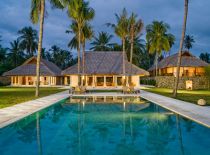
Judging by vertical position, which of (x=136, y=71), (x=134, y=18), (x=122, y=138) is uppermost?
(x=134, y=18)

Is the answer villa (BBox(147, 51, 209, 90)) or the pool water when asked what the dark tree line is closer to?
villa (BBox(147, 51, 209, 90))

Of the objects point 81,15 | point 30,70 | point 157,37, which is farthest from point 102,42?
point 81,15

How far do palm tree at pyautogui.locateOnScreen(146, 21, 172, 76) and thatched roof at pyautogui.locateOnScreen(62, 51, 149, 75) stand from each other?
8984 mm

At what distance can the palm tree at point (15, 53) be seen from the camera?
6756 centimetres

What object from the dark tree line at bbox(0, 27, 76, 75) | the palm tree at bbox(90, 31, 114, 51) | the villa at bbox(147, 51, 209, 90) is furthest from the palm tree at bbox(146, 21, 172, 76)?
the dark tree line at bbox(0, 27, 76, 75)

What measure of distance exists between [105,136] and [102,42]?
55707mm

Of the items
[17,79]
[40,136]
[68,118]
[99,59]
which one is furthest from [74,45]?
[40,136]

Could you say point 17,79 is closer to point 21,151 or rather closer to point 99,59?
point 99,59

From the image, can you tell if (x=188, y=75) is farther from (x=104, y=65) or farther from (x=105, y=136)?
(x=105, y=136)

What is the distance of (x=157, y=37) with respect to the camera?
174 ft

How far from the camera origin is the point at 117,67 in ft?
144

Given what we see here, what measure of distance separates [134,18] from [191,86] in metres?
11.8

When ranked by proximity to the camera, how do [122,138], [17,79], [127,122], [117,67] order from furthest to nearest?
[17,79] < [117,67] < [127,122] < [122,138]

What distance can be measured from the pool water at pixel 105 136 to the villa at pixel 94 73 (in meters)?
27.7
